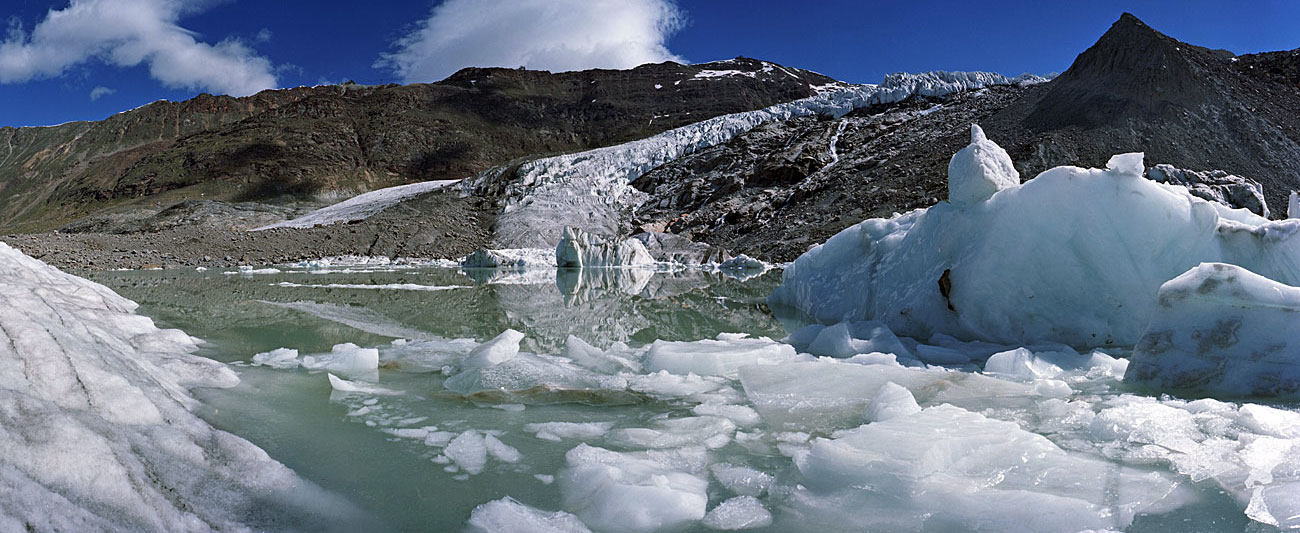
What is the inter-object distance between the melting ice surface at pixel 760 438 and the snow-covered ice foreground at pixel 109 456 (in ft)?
0.60

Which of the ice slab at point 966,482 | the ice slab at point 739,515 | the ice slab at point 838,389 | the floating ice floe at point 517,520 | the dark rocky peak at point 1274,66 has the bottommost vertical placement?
the floating ice floe at point 517,520

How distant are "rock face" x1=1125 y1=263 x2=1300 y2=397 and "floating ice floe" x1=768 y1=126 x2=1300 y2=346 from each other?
126 cm

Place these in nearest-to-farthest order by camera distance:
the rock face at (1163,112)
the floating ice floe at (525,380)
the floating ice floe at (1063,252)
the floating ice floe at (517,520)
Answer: the floating ice floe at (517,520)
the floating ice floe at (525,380)
the floating ice floe at (1063,252)
the rock face at (1163,112)

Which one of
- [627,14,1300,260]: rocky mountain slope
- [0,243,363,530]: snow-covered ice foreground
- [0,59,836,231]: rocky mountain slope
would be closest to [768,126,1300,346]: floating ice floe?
[0,243,363,530]: snow-covered ice foreground

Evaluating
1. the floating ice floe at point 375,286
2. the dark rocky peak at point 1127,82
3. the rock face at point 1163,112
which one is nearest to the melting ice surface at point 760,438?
the floating ice floe at point 375,286

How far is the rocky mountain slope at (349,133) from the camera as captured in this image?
155 feet

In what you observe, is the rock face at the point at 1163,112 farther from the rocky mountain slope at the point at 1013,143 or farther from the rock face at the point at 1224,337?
the rock face at the point at 1224,337

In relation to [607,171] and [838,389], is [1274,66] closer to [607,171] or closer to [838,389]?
[607,171]

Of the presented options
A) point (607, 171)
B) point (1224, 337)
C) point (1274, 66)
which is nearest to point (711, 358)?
point (1224, 337)

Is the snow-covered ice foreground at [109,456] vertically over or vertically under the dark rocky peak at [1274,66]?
under

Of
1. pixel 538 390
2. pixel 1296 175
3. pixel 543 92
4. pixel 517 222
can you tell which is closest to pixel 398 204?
pixel 517 222

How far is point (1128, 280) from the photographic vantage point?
4152 mm

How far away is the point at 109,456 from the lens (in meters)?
1.45

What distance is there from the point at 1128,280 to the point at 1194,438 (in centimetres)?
A: 244
